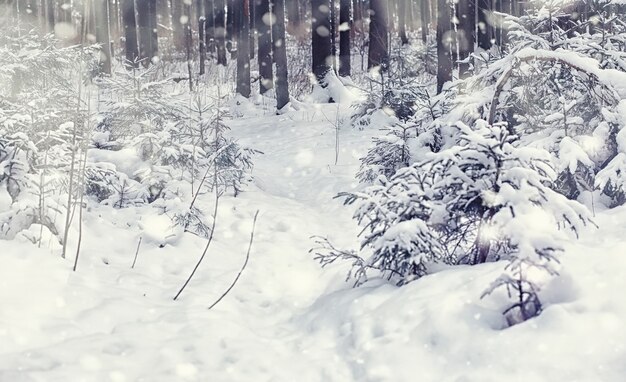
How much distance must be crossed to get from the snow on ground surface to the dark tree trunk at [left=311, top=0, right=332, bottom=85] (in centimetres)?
1078

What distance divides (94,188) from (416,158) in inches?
147

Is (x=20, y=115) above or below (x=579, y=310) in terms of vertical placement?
above

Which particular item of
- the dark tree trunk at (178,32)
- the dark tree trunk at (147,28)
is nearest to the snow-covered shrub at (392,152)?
the dark tree trunk at (147,28)

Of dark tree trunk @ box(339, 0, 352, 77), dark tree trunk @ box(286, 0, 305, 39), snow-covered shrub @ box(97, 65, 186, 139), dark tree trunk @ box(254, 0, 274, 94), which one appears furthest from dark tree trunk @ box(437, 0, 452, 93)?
dark tree trunk @ box(286, 0, 305, 39)

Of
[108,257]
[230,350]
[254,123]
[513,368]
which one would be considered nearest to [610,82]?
[513,368]

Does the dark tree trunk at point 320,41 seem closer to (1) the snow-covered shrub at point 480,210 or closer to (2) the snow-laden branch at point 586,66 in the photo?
(2) the snow-laden branch at point 586,66

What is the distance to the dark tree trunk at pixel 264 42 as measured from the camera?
15359 millimetres

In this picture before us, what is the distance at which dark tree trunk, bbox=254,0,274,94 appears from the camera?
605 inches

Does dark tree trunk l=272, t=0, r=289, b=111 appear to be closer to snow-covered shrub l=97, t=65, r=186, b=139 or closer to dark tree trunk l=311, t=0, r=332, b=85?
dark tree trunk l=311, t=0, r=332, b=85

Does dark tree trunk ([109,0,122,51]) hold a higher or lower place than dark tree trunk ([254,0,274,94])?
higher

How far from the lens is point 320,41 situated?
15.3 m

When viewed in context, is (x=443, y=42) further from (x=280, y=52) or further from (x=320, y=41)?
(x=320, y=41)

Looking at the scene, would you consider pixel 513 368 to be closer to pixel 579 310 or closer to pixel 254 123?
pixel 579 310

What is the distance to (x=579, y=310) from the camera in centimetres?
277
